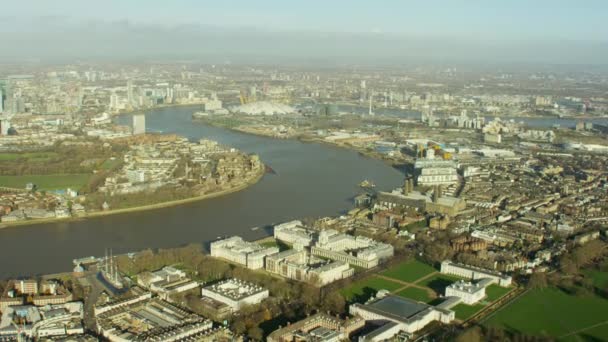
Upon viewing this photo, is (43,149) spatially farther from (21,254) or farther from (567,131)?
(567,131)

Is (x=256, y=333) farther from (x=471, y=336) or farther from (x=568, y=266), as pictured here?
(x=568, y=266)

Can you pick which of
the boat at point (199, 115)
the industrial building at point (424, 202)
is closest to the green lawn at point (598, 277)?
the industrial building at point (424, 202)

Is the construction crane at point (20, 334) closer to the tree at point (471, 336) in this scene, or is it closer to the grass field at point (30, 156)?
the tree at point (471, 336)

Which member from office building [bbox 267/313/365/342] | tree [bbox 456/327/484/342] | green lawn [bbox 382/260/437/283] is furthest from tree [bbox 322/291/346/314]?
tree [bbox 456/327/484/342]

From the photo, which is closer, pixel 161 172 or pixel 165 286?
pixel 165 286

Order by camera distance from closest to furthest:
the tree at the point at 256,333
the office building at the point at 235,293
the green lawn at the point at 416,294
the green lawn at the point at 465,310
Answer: the tree at the point at 256,333
the green lawn at the point at 465,310
the office building at the point at 235,293
the green lawn at the point at 416,294

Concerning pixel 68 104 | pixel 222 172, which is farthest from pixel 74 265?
pixel 68 104
